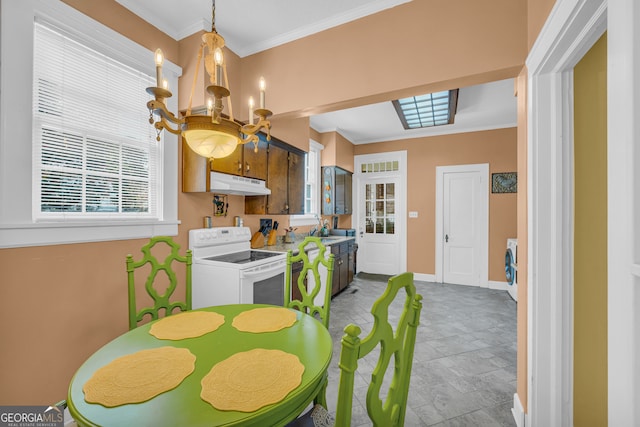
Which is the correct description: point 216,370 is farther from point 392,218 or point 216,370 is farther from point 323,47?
point 392,218

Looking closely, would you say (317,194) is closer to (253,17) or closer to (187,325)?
(253,17)

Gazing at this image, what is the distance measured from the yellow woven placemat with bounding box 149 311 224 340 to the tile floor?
1.08 meters

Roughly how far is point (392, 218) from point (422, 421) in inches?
157

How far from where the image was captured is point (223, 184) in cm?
225

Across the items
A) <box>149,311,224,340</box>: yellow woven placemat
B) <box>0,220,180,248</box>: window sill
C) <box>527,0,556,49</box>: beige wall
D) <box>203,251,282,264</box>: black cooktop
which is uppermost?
<box>527,0,556,49</box>: beige wall

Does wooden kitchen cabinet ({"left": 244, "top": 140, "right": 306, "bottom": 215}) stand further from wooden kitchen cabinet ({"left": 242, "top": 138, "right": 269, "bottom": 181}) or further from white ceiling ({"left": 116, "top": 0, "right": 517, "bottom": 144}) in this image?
white ceiling ({"left": 116, "top": 0, "right": 517, "bottom": 144})

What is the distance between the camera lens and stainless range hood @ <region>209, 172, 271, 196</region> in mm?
2221

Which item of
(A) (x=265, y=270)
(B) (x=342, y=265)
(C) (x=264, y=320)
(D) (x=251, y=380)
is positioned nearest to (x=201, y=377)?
(D) (x=251, y=380)

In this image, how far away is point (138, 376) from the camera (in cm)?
89

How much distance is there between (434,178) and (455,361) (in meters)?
3.46

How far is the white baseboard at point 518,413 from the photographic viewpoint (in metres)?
1.57

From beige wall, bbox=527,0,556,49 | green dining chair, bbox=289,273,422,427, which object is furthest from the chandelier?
beige wall, bbox=527,0,556,49

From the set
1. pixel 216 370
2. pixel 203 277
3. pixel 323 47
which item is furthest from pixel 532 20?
pixel 203 277

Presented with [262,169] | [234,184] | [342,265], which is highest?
[262,169]
